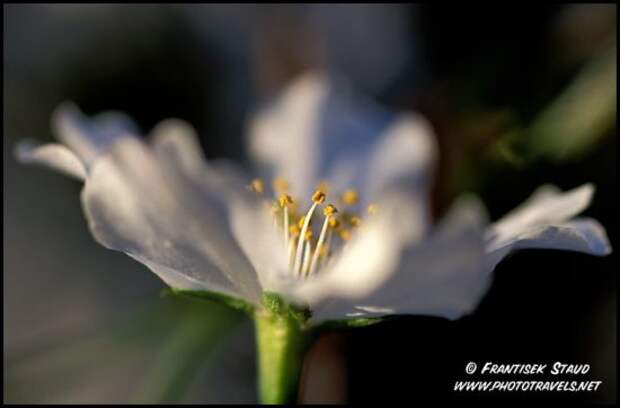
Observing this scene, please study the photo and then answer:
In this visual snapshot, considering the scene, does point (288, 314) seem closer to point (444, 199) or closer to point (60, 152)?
point (60, 152)

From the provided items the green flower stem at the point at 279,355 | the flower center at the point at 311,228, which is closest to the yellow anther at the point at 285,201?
the flower center at the point at 311,228

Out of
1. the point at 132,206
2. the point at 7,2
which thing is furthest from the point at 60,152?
the point at 7,2

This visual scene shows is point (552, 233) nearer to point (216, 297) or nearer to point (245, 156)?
point (216, 297)

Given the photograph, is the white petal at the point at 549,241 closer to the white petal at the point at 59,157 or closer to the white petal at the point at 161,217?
the white petal at the point at 161,217

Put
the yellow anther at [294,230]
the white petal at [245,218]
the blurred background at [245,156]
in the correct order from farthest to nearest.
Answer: the blurred background at [245,156] < the yellow anther at [294,230] < the white petal at [245,218]

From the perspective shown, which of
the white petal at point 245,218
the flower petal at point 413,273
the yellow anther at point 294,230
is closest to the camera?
the flower petal at point 413,273

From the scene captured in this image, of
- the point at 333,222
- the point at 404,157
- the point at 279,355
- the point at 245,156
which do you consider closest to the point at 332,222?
the point at 333,222
